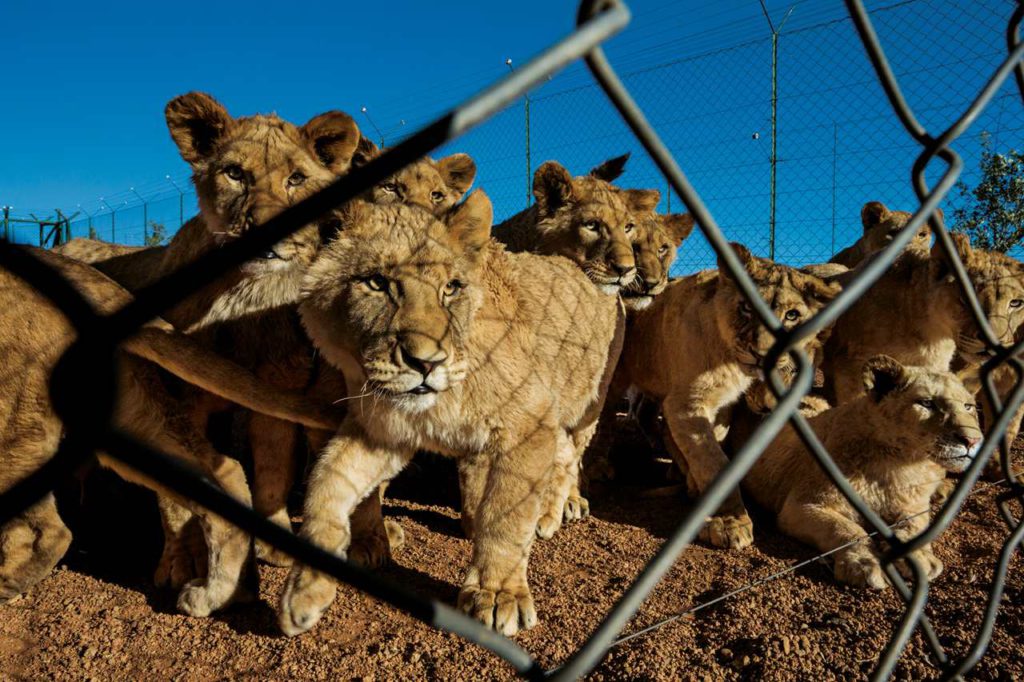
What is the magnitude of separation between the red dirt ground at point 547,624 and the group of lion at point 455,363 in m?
0.12

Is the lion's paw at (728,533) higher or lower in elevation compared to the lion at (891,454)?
lower

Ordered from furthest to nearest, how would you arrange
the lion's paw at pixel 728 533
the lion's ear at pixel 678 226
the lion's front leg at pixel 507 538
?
the lion's ear at pixel 678 226 < the lion's paw at pixel 728 533 < the lion's front leg at pixel 507 538

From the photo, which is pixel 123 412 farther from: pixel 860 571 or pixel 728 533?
pixel 860 571

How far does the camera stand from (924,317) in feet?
16.3

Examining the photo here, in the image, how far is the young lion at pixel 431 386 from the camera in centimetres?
254

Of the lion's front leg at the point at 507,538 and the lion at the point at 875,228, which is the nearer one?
the lion's front leg at the point at 507,538

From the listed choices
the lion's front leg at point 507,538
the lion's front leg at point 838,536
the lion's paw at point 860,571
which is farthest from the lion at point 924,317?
the lion's front leg at point 507,538

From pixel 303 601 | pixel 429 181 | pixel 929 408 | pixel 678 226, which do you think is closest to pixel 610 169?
pixel 678 226

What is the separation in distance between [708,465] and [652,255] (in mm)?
1423

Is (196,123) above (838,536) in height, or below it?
above

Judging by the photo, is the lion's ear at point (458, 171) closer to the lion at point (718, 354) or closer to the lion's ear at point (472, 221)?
the lion at point (718, 354)

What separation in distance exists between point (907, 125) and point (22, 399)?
2810mm

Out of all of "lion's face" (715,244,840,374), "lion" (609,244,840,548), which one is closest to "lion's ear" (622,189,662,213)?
"lion" (609,244,840,548)

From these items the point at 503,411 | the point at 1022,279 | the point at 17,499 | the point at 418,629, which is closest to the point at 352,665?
the point at 418,629
